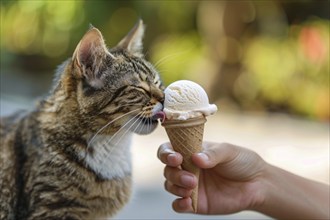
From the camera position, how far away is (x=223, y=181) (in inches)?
72.0

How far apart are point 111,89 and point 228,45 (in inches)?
178

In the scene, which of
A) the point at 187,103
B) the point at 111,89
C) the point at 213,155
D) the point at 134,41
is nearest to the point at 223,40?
the point at 134,41

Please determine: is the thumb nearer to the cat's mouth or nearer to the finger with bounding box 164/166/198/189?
the finger with bounding box 164/166/198/189

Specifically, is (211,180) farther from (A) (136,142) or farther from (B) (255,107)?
(B) (255,107)

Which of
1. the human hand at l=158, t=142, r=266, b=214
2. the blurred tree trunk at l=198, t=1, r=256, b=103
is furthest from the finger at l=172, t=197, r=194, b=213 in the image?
the blurred tree trunk at l=198, t=1, r=256, b=103

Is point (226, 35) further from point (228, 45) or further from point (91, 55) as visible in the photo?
point (91, 55)

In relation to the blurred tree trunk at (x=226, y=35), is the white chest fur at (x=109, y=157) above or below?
below

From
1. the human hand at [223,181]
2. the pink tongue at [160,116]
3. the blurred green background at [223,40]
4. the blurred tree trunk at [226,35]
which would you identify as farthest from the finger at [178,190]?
the blurred tree trunk at [226,35]

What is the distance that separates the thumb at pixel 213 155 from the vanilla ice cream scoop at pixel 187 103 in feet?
0.43

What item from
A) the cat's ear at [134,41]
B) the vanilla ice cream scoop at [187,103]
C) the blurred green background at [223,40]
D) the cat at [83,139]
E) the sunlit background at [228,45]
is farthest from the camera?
the blurred green background at [223,40]

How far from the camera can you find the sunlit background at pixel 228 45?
5711 mm

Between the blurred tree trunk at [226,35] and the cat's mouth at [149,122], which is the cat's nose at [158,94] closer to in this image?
the cat's mouth at [149,122]

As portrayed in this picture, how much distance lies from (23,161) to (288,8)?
5.00 metres

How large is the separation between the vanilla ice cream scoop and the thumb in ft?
0.43
